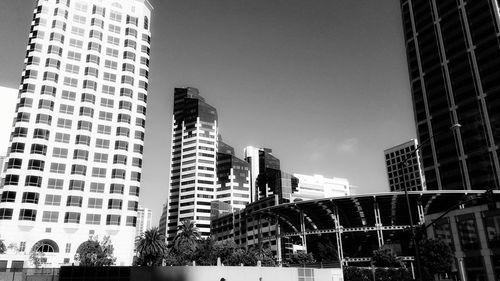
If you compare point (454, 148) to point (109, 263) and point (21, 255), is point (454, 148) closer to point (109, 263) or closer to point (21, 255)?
point (109, 263)

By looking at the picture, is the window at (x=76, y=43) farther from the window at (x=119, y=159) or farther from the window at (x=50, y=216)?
the window at (x=50, y=216)

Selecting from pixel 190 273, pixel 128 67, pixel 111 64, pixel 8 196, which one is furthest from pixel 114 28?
pixel 190 273

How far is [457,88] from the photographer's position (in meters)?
120

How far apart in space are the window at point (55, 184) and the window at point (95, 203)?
6.31 metres

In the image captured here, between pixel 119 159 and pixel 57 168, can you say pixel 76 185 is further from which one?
pixel 119 159

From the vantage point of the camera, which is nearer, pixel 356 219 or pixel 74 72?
pixel 74 72

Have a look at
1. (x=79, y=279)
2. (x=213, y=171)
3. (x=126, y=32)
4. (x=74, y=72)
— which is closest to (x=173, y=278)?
(x=79, y=279)

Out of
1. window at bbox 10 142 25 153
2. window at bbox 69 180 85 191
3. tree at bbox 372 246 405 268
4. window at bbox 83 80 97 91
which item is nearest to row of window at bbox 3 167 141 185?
window at bbox 69 180 85 191

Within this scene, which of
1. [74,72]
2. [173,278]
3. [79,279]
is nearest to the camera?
[79,279]

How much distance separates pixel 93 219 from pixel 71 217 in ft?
13.5

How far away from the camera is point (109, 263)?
7138 cm

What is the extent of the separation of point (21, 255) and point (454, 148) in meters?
113

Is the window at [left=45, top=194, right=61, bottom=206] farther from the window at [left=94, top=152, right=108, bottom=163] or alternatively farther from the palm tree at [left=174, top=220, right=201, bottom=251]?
the palm tree at [left=174, top=220, right=201, bottom=251]

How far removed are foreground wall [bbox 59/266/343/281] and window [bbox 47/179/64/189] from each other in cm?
5436
